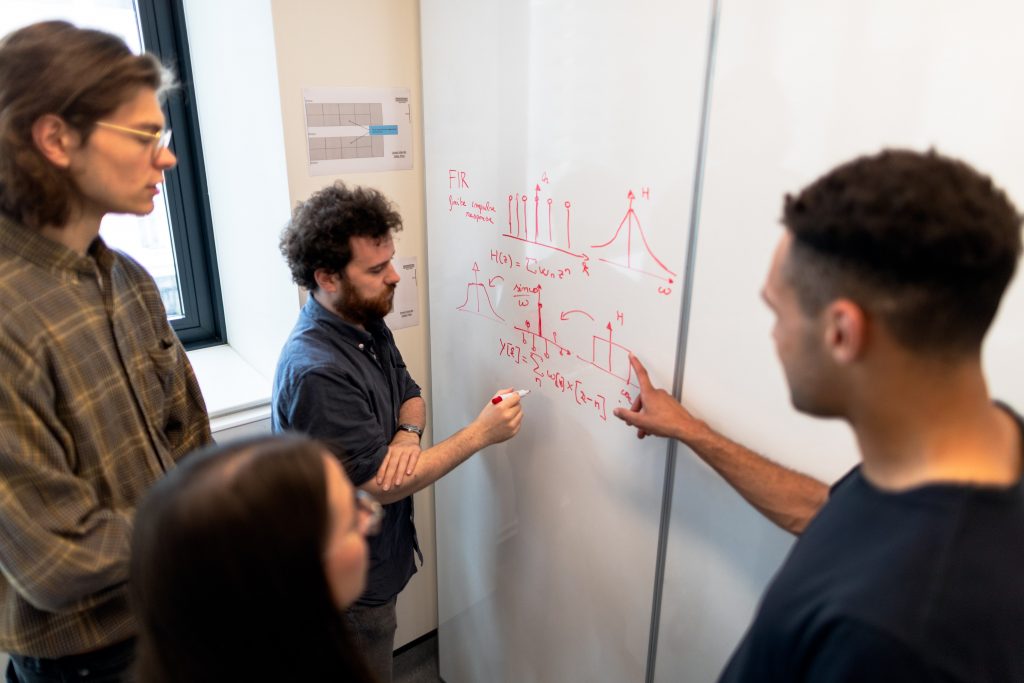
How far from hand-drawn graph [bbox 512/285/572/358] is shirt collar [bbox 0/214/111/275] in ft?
2.65

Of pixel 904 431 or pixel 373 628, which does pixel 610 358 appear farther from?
pixel 373 628

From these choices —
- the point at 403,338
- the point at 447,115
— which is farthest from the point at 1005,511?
the point at 403,338

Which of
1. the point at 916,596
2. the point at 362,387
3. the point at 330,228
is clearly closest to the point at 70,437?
the point at 362,387

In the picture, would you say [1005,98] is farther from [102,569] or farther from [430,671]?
[430,671]

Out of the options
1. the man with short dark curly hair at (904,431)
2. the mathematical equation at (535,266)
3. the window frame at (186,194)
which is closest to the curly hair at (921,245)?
the man with short dark curly hair at (904,431)

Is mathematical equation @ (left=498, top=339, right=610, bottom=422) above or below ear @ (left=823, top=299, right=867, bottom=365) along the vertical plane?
below

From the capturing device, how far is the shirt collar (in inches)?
38.6

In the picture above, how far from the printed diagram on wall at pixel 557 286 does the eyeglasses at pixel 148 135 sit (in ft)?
2.19

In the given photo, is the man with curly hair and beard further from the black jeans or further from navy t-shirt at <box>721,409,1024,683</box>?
navy t-shirt at <box>721,409,1024,683</box>

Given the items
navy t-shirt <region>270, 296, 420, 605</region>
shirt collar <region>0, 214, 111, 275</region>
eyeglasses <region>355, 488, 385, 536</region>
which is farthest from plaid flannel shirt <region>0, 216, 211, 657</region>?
eyeglasses <region>355, 488, 385, 536</region>

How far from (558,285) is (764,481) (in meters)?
0.56

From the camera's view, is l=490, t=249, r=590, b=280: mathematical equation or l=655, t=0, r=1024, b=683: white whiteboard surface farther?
l=490, t=249, r=590, b=280: mathematical equation

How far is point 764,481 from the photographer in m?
1.03

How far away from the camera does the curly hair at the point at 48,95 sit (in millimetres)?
930
